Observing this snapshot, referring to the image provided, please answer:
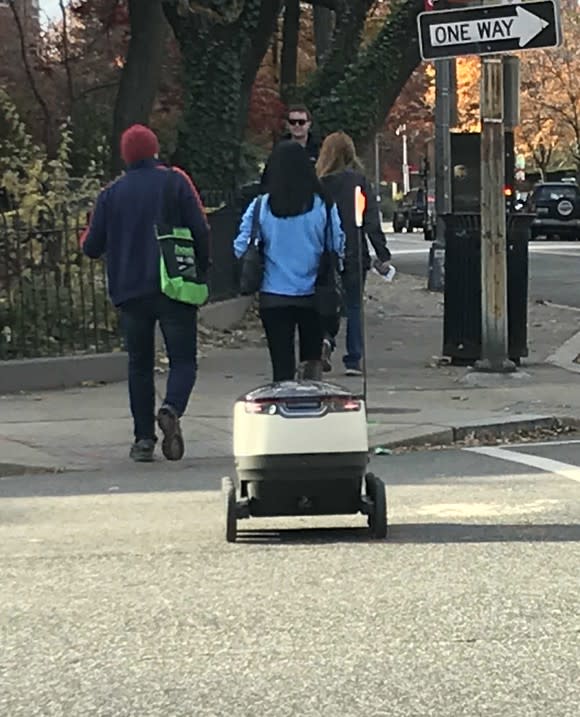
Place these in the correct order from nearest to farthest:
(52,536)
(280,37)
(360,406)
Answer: (360,406)
(52,536)
(280,37)

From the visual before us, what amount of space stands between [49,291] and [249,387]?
2.00 metres

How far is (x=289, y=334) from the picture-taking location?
8.60 metres

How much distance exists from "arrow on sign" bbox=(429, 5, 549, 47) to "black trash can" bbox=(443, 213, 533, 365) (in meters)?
1.66

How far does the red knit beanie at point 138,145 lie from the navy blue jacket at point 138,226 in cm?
5

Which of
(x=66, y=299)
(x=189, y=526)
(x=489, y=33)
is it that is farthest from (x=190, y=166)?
(x=189, y=526)

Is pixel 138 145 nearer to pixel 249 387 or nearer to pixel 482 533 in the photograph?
pixel 482 533

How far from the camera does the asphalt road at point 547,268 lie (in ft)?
71.9

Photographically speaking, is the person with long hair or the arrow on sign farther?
the arrow on sign

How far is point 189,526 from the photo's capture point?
22.6ft

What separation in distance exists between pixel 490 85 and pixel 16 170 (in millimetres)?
4758

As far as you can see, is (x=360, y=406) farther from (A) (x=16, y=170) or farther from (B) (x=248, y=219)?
(A) (x=16, y=170)

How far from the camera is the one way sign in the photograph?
1128 centimetres

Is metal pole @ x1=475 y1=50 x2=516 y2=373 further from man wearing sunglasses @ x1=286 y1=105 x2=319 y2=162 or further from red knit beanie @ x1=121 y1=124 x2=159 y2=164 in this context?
red knit beanie @ x1=121 y1=124 x2=159 y2=164

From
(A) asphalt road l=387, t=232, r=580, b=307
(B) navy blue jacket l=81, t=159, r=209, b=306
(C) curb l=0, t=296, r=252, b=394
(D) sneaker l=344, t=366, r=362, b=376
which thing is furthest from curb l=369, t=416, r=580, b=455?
(A) asphalt road l=387, t=232, r=580, b=307
